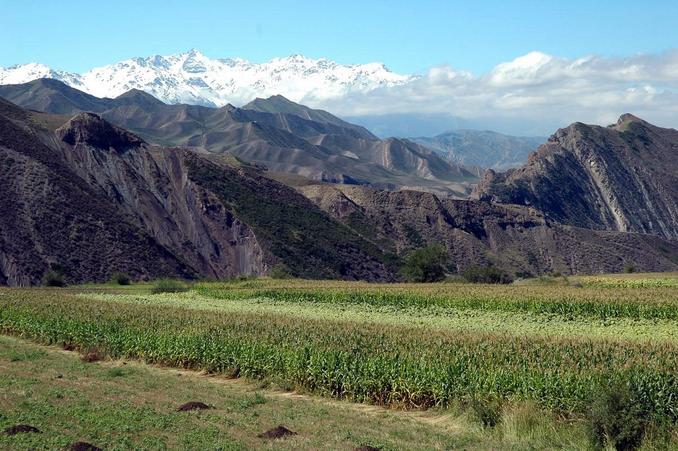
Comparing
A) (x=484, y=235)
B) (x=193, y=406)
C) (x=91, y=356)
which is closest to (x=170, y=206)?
(x=484, y=235)

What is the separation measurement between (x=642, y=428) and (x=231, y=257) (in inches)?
4299

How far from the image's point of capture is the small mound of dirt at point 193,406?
68.3ft

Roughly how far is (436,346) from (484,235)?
474 ft

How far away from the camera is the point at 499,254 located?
161 metres

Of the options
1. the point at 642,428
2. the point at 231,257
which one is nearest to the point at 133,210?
the point at 231,257

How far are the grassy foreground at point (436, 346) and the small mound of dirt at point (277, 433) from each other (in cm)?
552

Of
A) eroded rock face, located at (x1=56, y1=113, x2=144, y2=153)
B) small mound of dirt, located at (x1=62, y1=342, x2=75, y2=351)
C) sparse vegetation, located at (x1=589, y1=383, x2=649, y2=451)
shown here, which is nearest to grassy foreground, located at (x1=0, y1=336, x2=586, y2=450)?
sparse vegetation, located at (x1=589, y1=383, x2=649, y2=451)

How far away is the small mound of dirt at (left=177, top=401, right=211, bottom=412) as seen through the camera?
68.3 ft

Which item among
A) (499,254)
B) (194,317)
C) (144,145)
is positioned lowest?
(499,254)

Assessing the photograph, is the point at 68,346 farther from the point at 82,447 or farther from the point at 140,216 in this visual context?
the point at 140,216

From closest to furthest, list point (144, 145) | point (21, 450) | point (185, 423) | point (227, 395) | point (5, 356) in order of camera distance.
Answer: point (21, 450) → point (185, 423) → point (227, 395) → point (5, 356) → point (144, 145)

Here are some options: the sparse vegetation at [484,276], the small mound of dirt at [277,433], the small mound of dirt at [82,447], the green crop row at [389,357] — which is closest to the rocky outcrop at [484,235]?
the sparse vegetation at [484,276]

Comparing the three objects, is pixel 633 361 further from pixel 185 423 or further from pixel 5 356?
pixel 5 356

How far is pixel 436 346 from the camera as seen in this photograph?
26969 millimetres
